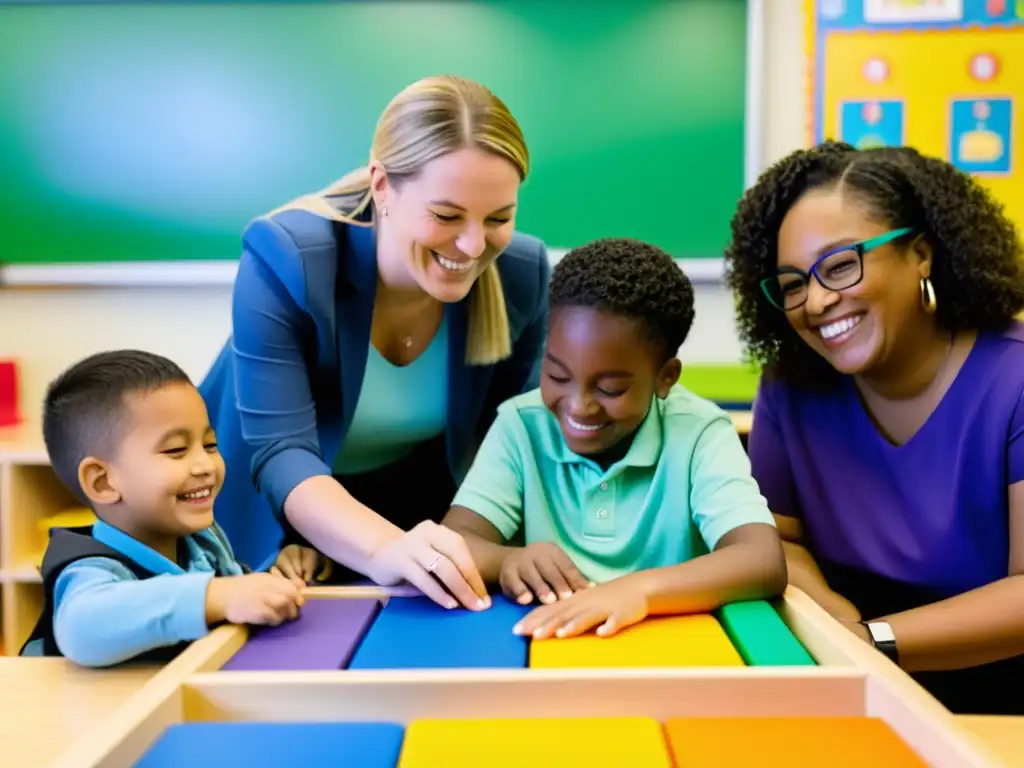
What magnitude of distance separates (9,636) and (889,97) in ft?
9.10

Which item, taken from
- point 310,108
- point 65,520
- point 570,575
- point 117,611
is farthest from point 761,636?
point 310,108

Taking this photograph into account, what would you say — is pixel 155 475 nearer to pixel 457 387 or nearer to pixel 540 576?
pixel 540 576

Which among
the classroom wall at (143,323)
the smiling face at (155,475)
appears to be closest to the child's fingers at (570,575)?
the smiling face at (155,475)

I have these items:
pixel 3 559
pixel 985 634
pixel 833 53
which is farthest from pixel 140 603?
pixel 833 53

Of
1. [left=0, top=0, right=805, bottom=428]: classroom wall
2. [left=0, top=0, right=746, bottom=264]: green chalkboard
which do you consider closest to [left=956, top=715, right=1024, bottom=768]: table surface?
[left=0, top=0, right=805, bottom=428]: classroom wall

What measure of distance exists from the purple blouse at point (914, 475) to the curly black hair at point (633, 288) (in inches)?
9.8

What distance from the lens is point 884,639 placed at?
2.92 ft

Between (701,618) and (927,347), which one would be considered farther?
(927,347)

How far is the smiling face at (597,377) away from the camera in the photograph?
100cm

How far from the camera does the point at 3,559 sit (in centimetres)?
212

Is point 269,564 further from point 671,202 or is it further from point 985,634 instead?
point 671,202

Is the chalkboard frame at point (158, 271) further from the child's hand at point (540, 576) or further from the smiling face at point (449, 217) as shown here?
the child's hand at point (540, 576)

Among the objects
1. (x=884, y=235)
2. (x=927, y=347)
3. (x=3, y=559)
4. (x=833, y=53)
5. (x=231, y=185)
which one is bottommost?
(x=3, y=559)

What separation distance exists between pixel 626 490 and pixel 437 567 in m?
0.29
